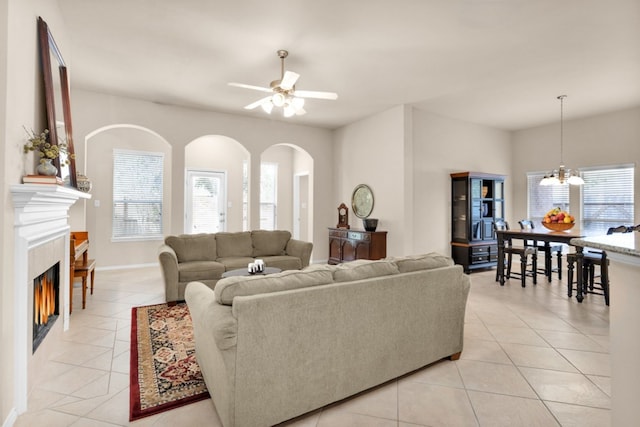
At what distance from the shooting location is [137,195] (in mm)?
6500

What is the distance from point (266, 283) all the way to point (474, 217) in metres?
5.26

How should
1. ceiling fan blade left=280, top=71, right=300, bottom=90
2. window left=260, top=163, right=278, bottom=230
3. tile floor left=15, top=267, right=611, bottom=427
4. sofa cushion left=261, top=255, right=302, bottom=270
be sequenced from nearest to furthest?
1. tile floor left=15, top=267, right=611, bottom=427
2. ceiling fan blade left=280, top=71, right=300, bottom=90
3. sofa cushion left=261, top=255, right=302, bottom=270
4. window left=260, top=163, right=278, bottom=230

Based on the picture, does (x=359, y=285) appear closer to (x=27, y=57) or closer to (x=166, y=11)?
(x=27, y=57)

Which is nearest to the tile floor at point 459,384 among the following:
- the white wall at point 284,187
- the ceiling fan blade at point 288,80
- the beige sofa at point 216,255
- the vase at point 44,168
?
the beige sofa at point 216,255

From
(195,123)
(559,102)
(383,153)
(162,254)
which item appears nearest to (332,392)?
(162,254)

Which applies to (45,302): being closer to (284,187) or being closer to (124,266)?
(124,266)

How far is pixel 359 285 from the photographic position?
2.03 m

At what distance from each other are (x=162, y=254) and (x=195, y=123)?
288cm

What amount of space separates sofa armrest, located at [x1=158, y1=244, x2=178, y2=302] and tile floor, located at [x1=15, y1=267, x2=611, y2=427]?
0.46 m

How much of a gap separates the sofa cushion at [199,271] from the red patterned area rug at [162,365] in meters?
0.50

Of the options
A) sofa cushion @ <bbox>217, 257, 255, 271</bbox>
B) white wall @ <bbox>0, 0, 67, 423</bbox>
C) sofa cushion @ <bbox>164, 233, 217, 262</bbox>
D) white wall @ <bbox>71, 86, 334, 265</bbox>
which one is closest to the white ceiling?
white wall @ <bbox>71, 86, 334, 265</bbox>

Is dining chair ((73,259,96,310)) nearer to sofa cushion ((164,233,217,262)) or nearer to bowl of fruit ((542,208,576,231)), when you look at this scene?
sofa cushion ((164,233,217,262))

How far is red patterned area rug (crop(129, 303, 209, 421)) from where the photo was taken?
2049mm

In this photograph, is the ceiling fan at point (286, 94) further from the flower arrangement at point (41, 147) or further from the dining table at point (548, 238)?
the dining table at point (548, 238)
